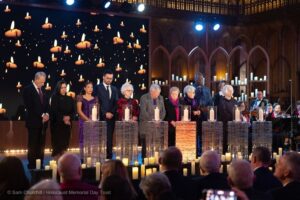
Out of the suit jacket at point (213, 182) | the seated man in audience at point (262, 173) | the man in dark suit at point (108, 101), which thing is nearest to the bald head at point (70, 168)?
the suit jacket at point (213, 182)

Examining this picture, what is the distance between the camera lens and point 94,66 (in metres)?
11.4

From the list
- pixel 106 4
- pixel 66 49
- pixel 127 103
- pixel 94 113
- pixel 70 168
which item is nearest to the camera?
pixel 70 168

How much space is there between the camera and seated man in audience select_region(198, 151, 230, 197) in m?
3.54

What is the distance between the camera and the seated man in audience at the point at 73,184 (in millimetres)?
3059

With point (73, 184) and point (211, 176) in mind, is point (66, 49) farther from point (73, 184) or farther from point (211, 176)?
point (73, 184)

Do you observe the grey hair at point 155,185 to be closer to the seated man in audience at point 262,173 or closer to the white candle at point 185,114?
the seated man in audience at point 262,173

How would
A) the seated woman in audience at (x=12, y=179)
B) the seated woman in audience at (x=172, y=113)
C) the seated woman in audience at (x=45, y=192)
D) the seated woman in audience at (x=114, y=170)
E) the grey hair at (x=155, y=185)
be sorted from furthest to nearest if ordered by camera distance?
the seated woman in audience at (x=172, y=113)
the seated woman in audience at (x=114, y=170)
the seated woman in audience at (x=12, y=179)
the grey hair at (x=155, y=185)
the seated woman in audience at (x=45, y=192)

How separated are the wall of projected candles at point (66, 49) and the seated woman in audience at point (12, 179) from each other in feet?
23.9

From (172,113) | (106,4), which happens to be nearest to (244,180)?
(172,113)

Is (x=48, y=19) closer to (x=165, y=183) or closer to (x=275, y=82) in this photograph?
(x=275, y=82)

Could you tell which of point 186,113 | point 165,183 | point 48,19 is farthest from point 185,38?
point 165,183

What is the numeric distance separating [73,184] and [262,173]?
5.21 ft

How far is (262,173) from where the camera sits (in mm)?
3916

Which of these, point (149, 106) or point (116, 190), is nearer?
point (116, 190)
